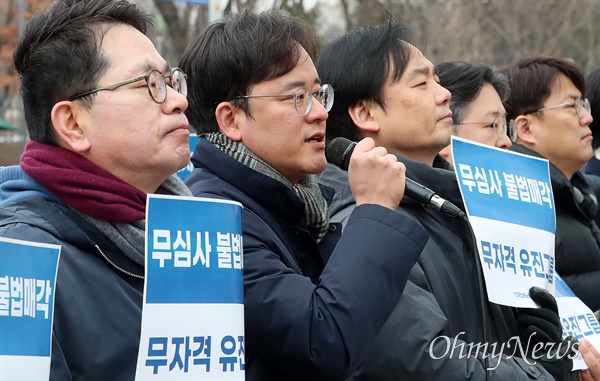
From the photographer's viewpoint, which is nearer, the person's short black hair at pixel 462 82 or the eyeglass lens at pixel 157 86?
the eyeglass lens at pixel 157 86

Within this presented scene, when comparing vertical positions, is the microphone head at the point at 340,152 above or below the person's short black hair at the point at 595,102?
below

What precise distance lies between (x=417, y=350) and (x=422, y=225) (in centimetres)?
56

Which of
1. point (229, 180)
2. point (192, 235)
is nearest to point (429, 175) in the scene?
point (229, 180)

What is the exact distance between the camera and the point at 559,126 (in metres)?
5.48

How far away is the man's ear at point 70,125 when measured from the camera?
2.80 m

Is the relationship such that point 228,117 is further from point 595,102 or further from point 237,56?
point 595,102

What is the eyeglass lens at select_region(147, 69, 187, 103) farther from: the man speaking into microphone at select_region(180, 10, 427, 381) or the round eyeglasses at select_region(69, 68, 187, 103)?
the man speaking into microphone at select_region(180, 10, 427, 381)

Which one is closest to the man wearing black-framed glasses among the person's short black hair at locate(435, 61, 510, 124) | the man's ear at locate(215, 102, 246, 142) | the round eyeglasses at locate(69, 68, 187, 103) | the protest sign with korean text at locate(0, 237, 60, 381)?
the round eyeglasses at locate(69, 68, 187, 103)

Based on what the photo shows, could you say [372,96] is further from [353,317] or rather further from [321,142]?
[353,317]

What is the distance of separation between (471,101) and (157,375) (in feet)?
10.2

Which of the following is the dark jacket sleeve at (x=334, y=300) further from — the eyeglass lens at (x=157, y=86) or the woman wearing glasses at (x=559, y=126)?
the woman wearing glasses at (x=559, y=126)

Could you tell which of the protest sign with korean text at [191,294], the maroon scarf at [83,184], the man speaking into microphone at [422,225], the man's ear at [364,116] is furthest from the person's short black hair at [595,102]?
the protest sign with korean text at [191,294]

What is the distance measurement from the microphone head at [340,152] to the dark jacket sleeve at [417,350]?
0.52m

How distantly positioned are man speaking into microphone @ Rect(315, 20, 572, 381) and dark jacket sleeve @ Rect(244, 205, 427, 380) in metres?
0.31
